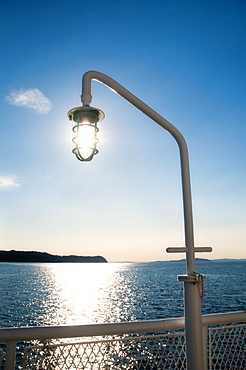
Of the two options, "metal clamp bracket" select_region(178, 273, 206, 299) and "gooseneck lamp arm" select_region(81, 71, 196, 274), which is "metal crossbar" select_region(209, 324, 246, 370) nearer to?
"metal clamp bracket" select_region(178, 273, 206, 299)

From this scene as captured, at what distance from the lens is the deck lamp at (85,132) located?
2.18m

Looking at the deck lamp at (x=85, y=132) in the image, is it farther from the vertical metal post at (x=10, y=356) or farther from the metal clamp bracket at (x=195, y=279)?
the vertical metal post at (x=10, y=356)

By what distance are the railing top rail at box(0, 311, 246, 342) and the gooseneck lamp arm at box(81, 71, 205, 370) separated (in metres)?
0.48

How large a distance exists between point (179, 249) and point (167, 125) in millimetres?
982

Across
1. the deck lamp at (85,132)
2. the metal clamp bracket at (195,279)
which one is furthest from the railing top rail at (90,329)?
the deck lamp at (85,132)

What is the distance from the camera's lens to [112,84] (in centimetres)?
225

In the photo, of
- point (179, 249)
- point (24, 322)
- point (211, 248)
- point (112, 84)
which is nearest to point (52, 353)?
point (179, 249)

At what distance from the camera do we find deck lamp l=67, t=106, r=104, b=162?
85.9 inches

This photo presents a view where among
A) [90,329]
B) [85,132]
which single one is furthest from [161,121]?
[90,329]

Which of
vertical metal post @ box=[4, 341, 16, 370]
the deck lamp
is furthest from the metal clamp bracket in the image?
vertical metal post @ box=[4, 341, 16, 370]

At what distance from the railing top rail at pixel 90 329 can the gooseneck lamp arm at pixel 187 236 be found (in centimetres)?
48

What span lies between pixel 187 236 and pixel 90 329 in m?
1.12

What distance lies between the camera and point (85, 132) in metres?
2.19

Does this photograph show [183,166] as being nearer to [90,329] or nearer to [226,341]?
[90,329]
